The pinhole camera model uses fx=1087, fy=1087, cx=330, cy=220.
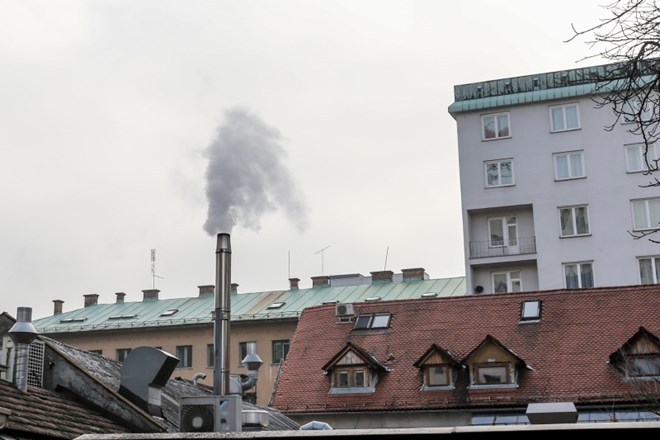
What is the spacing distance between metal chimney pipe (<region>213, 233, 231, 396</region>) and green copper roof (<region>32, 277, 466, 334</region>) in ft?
141

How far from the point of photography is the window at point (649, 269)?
48.9m

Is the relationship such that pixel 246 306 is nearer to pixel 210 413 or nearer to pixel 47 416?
pixel 47 416

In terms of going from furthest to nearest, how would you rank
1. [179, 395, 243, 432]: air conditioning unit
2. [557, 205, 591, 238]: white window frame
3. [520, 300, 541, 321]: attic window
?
[557, 205, 591, 238]: white window frame < [520, 300, 541, 321]: attic window < [179, 395, 243, 432]: air conditioning unit

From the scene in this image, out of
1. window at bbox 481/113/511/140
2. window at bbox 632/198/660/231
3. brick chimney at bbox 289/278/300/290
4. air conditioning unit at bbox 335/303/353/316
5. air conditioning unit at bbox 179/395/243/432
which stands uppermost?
window at bbox 481/113/511/140

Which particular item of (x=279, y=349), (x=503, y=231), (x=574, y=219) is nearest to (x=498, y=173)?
(x=503, y=231)

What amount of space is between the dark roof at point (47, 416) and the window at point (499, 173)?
3435 centimetres

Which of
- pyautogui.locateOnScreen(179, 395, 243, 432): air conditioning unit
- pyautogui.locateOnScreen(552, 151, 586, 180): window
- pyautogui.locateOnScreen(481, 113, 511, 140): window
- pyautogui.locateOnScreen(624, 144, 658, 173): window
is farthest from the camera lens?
pyautogui.locateOnScreen(481, 113, 511, 140): window

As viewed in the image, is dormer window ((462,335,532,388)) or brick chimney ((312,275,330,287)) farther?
brick chimney ((312,275,330,287))

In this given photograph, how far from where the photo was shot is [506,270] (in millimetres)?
52031

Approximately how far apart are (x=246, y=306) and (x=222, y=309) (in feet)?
157

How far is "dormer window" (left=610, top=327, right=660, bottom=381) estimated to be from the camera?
3488 centimetres

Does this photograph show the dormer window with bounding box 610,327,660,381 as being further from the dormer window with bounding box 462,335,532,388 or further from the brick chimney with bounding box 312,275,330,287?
the brick chimney with bounding box 312,275,330,287

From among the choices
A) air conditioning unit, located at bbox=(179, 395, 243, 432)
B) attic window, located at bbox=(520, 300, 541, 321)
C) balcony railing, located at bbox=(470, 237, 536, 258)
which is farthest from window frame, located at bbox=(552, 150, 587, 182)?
air conditioning unit, located at bbox=(179, 395, 243, 432)

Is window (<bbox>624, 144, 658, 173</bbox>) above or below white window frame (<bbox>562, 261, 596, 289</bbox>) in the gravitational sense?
above
